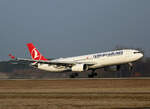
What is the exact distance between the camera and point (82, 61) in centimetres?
5084

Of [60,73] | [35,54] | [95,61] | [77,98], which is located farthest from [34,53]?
[77,98]

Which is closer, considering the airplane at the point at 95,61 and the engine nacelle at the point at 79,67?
the airplane at the point at 95,61

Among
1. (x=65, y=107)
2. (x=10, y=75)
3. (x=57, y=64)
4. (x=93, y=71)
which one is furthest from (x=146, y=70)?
(x=65, y=107)

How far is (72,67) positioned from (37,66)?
10.2m

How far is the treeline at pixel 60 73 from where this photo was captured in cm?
6362

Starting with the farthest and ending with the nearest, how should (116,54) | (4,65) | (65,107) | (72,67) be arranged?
(4,65) → (72,67) → (116,54) → (65,107)

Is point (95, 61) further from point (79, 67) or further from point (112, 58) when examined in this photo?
point (112, 58)

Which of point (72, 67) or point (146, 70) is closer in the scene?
point (72, 67)

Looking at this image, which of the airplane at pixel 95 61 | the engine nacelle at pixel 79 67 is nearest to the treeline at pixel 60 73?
the airplane at pixel 95 61

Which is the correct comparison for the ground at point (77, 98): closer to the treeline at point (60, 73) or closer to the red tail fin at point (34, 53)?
the red tail fin at point (34, 53)

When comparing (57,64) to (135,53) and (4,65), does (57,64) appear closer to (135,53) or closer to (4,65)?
(135,53)

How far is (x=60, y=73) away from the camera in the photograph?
67.7 meters

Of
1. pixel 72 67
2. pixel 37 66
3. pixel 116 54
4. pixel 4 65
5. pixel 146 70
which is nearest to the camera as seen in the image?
pixel 116 54

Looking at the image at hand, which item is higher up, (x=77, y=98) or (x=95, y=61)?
(x=95, y=61)
